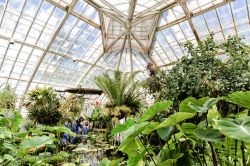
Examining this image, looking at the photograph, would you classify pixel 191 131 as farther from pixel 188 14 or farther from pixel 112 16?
pixel 112 16

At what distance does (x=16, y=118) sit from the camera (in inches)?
124

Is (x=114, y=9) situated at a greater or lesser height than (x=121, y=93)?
greater

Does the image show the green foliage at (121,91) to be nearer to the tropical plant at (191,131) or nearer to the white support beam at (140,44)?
the white support beam at (140,44)

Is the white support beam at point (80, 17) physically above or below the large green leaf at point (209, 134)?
above

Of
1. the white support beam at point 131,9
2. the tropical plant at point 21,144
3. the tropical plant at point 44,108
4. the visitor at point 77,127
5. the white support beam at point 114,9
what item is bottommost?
the tropical plant at point 21,144

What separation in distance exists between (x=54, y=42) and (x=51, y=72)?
8.13ft

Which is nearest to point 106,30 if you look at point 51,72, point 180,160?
point 51,72

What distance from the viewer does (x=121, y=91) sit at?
897cm

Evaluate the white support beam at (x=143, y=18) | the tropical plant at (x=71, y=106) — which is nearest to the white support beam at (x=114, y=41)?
the white support beam at (x=143, y=18)

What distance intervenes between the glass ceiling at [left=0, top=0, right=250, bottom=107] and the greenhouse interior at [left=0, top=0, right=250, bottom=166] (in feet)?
0.17

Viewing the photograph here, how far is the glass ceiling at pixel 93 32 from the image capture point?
11883 mm

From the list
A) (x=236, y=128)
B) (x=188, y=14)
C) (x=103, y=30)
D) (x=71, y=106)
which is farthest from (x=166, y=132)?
(x=103, y=30)

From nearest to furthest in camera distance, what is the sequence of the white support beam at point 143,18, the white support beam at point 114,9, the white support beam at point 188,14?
the white support beam at point 188,14 → the white support beam at point 114,9 → the white support beam at point 143,18

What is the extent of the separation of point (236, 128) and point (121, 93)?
7850 mm
